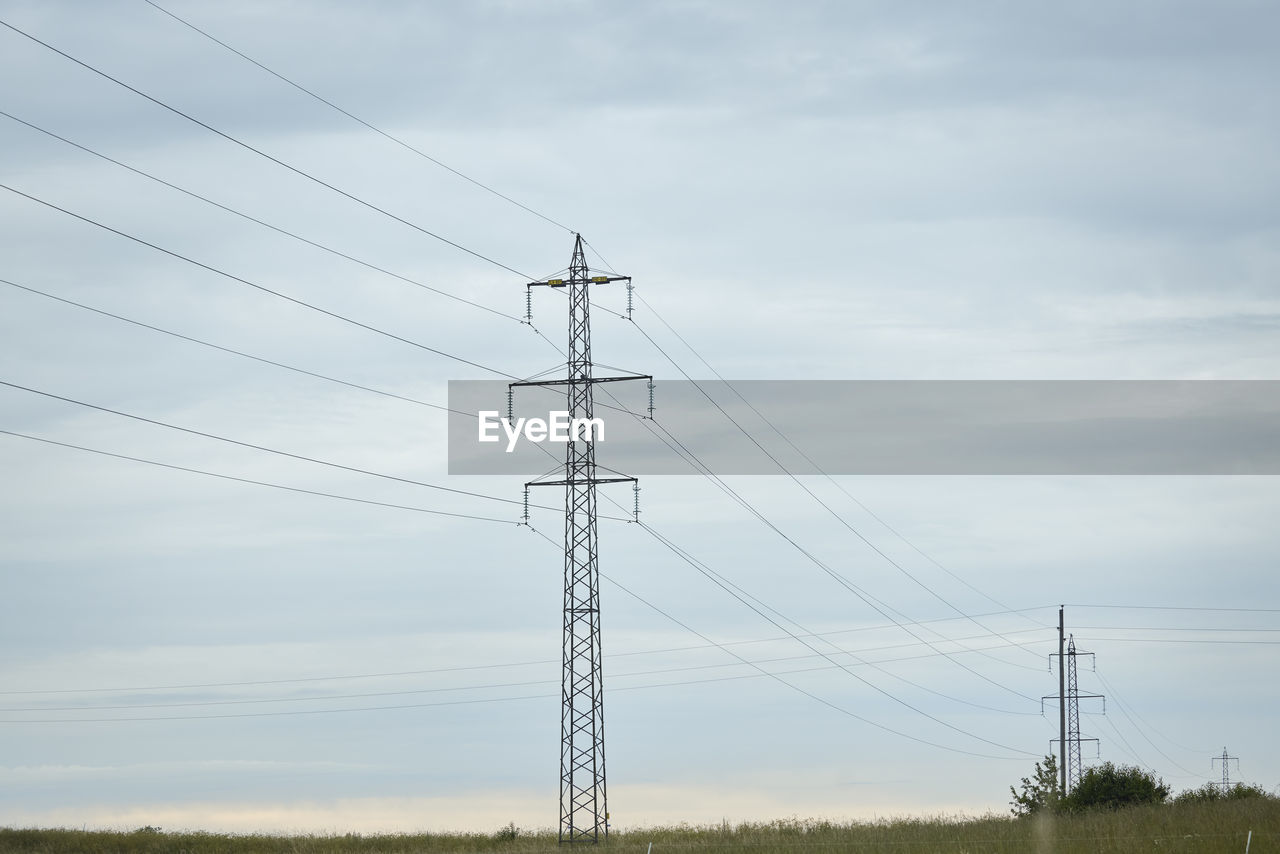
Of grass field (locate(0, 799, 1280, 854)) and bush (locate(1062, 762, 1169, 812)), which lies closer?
grass field (locate(0, 799, 1280, 854))

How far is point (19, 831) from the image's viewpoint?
2810 inches

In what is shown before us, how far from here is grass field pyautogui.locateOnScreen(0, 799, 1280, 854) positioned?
39875 mm

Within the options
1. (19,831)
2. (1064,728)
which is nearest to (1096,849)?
(1064,728)

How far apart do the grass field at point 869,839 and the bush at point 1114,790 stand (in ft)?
15.7

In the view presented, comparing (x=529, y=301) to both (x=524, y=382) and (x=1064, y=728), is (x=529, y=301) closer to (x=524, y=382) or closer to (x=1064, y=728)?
(x=524, y=382)

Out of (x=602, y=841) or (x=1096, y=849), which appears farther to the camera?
(x=602, y=841)

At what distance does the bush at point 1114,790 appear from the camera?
58.8m

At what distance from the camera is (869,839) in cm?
4688

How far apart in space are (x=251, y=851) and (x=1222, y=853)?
4173 cm

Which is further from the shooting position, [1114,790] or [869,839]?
[1114,790]

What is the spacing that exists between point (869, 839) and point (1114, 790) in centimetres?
1757

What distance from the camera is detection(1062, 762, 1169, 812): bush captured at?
58.8 meters

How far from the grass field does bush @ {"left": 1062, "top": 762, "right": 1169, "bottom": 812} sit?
188 inches

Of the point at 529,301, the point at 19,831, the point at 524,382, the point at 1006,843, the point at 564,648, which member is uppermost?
the point at 529,301
